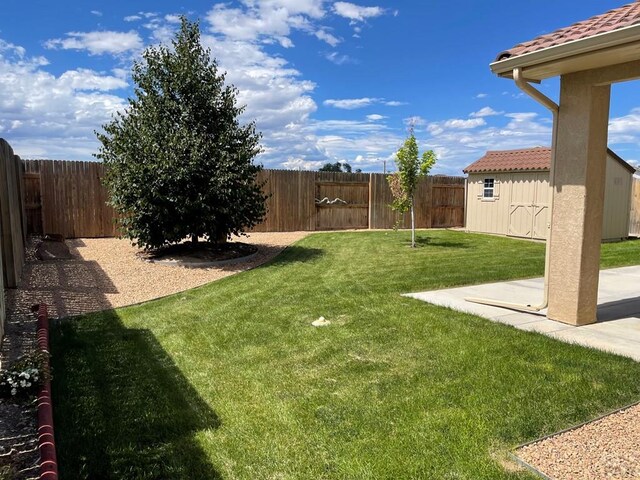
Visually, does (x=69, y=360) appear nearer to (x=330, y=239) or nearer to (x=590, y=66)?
(x=590, y=66)

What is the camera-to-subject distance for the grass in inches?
114

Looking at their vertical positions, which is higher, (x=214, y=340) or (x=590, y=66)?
(x=590, y=66)

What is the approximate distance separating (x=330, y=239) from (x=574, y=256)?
9.75 m

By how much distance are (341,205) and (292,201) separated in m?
2.18

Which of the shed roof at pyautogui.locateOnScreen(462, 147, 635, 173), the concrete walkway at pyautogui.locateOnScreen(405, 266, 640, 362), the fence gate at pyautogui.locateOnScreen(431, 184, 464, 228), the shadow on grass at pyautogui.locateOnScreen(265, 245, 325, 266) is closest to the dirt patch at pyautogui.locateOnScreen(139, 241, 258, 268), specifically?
the shadow on grass at pyautogui.locateOnScreen(265, 245, 325, 266)

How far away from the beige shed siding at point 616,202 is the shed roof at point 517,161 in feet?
0.99

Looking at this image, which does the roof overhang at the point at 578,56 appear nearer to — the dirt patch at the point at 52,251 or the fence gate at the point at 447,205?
the dirt patch at the point at 52,251

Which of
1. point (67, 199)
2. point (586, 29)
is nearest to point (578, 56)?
point (586, 29)

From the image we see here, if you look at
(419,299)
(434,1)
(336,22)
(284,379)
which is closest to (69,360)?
(284,379)

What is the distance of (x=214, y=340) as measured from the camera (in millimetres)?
5277

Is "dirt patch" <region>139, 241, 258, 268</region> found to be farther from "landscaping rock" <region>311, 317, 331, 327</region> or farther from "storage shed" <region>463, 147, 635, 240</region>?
"storage shed" <region>463, 147, 635, 240</region>

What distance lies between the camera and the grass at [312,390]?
2895mm

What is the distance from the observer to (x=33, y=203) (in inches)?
540

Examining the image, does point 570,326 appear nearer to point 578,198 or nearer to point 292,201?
point 578,198
